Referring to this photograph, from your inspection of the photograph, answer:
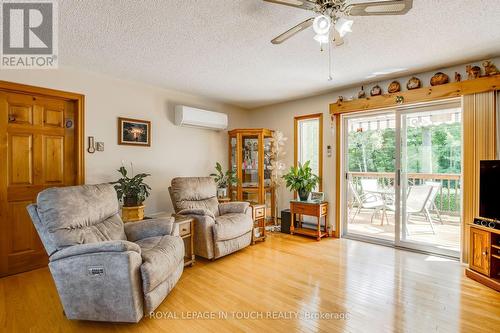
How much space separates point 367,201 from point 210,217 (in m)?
2.67

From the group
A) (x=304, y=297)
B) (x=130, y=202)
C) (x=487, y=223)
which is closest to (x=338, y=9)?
(x=304, y=297)

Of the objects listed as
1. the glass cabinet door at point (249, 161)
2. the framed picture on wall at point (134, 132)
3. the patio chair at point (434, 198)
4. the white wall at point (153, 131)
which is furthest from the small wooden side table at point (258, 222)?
the patio chair at point (434, 198)

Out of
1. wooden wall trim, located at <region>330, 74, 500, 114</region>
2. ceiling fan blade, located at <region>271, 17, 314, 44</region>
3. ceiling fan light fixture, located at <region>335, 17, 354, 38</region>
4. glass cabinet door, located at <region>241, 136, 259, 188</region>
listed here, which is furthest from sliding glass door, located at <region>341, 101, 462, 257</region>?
ceiling fan blade, located at <region>271, 17, 314, 44</region>

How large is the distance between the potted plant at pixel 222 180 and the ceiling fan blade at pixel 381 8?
3.27m

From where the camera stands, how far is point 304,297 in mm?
2299

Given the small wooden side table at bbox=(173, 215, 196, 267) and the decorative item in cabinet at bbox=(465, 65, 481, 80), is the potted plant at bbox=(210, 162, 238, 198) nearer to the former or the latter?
the small wooden side table at bbox=(173, 215, 196, 267)

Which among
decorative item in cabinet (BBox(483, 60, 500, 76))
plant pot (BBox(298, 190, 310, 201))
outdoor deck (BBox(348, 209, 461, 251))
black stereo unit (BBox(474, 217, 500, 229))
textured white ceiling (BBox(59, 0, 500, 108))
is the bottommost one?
outdoor deck (BBox(348, 209, 461, 251))

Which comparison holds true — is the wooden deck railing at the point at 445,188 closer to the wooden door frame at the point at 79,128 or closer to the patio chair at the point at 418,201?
the patio chair at the point at 418,201

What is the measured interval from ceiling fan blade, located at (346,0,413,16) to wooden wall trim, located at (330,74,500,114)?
6.82 ft

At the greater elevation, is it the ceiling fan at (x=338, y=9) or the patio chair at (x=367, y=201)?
the ceiling fan at (x=338, y=9)

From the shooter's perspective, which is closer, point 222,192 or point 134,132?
point 134,132

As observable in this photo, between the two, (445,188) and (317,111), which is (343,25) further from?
(445,188)

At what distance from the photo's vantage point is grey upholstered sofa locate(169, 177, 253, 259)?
312 centimetres

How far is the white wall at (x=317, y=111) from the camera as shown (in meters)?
3.56
